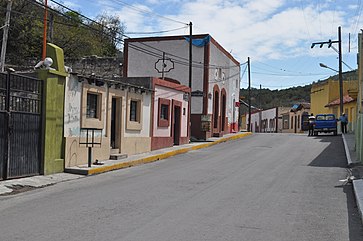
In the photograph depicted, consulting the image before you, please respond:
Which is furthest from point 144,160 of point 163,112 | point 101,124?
point 163,112

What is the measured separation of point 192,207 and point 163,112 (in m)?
15.0

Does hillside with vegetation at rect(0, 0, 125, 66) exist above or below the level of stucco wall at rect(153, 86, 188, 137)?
above

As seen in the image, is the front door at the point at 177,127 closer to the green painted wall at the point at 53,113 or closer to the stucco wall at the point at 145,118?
the stucco wall at the point at 145,118

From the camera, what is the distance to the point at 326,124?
34.2m

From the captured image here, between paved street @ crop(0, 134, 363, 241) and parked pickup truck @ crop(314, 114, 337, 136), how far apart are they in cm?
1873

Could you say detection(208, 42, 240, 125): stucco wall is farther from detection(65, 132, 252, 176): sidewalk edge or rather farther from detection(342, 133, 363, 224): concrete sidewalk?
detection(342, 133, 363, 224): concrete sidewalk

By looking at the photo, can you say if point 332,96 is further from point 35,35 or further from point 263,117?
point 35,35

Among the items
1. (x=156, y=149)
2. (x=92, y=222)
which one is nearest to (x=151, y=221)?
(x=92, y=222)

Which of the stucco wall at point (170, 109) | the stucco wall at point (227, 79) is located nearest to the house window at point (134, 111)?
the stucco wall at point (170, 109)

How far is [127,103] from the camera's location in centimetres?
1947

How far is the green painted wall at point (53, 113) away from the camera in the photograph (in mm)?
13930

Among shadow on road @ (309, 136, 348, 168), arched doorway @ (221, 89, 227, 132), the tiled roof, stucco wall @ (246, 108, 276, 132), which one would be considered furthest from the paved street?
stucco wall @ (246, 108, 276, 132)

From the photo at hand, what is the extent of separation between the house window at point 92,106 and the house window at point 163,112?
19.6 ft

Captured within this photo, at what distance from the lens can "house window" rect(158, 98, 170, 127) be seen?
2300 centimetres
